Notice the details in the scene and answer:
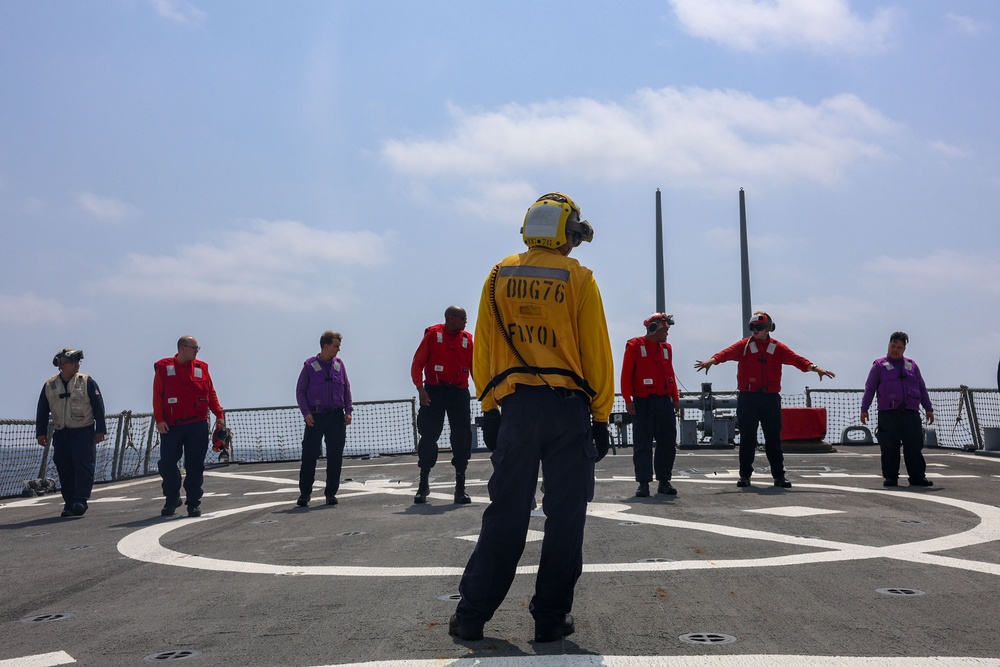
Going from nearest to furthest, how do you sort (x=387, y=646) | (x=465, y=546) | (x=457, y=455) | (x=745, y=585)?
(x=387, y=646), (x=745, y=585), (x=465, y=546), (x=457, y=455)

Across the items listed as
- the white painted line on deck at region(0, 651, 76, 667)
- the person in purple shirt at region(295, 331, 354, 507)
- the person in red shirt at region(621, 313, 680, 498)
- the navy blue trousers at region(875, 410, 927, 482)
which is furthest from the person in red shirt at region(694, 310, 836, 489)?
the white painted line on deck at region(0, 651, 76, 667)

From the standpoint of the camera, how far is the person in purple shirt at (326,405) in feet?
37.9

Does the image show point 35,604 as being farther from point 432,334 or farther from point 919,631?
point 432,334

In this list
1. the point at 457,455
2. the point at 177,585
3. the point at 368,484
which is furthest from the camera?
the point at 368,484

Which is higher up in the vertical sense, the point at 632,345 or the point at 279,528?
the point at 632,345

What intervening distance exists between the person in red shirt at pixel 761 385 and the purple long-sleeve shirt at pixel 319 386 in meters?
4.71

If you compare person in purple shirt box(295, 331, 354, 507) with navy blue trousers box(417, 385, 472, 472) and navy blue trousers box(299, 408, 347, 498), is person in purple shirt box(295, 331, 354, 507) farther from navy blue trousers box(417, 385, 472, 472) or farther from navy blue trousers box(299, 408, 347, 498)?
navy blue trousers box(417, 385, 472, 472)

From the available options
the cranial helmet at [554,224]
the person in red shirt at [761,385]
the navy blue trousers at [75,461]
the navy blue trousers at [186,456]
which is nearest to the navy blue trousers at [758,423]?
the person in red shirt at [761,385]

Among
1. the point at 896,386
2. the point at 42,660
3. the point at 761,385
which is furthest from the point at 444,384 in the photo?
the point at 42,660

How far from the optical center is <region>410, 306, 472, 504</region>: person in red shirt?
1082 centimetres

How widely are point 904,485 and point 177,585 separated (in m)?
9.37

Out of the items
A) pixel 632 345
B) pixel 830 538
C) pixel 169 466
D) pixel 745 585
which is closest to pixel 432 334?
pixel 632 345

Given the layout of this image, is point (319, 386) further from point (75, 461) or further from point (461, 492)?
point (75, 461)

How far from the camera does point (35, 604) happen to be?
18.9 feet
